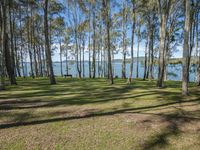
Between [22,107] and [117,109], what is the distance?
394 cm

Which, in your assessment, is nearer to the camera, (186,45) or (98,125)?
(98,125)

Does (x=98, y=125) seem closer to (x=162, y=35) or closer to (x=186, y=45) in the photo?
(x=186, y=45)

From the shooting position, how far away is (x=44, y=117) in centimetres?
679

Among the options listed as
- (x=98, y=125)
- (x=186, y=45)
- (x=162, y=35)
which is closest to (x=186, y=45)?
(x=186, y=45)

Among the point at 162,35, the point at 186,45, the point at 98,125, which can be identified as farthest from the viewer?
the point at 162,35

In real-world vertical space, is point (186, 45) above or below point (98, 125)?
above

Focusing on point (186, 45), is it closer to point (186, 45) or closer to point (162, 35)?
point (186, 45)

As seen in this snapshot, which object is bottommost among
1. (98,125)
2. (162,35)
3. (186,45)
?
(98,125)

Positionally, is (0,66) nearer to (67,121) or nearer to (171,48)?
(67,121)

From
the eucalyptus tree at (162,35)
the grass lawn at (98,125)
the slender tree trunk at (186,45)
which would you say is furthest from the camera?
the eucalyptus tree at (162,35)

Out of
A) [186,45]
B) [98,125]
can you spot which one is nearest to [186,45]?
[186,45]

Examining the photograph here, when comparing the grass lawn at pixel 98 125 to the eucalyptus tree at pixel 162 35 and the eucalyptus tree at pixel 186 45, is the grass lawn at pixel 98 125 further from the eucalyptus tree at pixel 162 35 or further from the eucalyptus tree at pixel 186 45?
the eucalyptus tree at pixel 162 35

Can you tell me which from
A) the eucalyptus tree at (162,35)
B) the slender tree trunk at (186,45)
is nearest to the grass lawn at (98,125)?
the slender tree trunk at (186,45)

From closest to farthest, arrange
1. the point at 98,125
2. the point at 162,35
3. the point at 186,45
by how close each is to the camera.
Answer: the point at 98,125 → the point at 186,45 → the point at 162,35
